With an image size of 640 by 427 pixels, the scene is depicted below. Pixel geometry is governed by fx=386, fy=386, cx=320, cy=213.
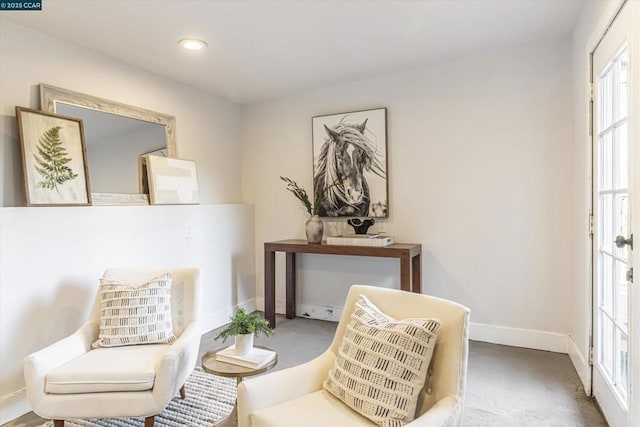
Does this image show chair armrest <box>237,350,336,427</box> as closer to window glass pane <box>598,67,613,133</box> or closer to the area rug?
the area rug

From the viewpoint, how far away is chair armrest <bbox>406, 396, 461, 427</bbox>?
1.18 m

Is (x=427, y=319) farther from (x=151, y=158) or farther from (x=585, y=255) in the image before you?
(x=151, y=158)

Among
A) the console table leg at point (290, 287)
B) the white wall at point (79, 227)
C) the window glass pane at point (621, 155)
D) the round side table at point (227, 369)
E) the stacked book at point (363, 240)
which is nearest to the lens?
the round side table at point (227, 369)

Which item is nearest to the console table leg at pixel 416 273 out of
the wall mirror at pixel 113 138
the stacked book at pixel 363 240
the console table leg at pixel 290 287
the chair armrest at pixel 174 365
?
the stacked book at pixel 363 240

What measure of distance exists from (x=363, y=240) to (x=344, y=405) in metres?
1.91

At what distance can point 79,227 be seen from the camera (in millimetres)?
2551

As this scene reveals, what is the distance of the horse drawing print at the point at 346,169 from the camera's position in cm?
359

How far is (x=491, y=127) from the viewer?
3.11 metres

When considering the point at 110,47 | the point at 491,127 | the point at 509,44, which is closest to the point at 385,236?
the point at 491,127

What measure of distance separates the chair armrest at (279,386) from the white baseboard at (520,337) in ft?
6.60

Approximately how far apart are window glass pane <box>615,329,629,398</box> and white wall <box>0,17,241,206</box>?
3.27 meters

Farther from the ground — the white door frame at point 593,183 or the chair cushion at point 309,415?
the white door frame at point 593,183

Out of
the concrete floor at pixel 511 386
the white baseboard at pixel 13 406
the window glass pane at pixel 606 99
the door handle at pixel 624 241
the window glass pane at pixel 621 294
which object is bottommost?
the concrete floor at pixel 511 386

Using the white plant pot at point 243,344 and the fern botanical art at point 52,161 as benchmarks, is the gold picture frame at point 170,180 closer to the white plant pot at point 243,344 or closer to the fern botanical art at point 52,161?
the fern botanical art at point 52,161
